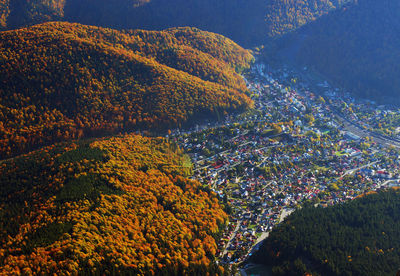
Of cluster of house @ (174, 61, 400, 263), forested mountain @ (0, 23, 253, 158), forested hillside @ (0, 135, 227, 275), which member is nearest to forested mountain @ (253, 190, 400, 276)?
cluster of house @ (174, 61, 400, 263)

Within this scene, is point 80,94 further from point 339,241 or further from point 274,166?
point 339,241

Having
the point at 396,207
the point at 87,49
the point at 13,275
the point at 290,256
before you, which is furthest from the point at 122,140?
the point at 396,207

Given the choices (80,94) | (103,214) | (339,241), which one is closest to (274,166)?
(339,241)

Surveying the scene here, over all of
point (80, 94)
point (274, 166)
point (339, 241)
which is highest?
point (80, 94)

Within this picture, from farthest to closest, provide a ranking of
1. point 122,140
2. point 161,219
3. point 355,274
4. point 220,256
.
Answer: point 122,140 < point 161,219 < point 220,256 < point 355,274

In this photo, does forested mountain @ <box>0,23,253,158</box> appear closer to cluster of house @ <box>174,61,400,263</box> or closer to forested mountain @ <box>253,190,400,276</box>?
cluster of house @ <box>174,61,400,263</box>

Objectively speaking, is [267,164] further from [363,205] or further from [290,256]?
[290,256]
